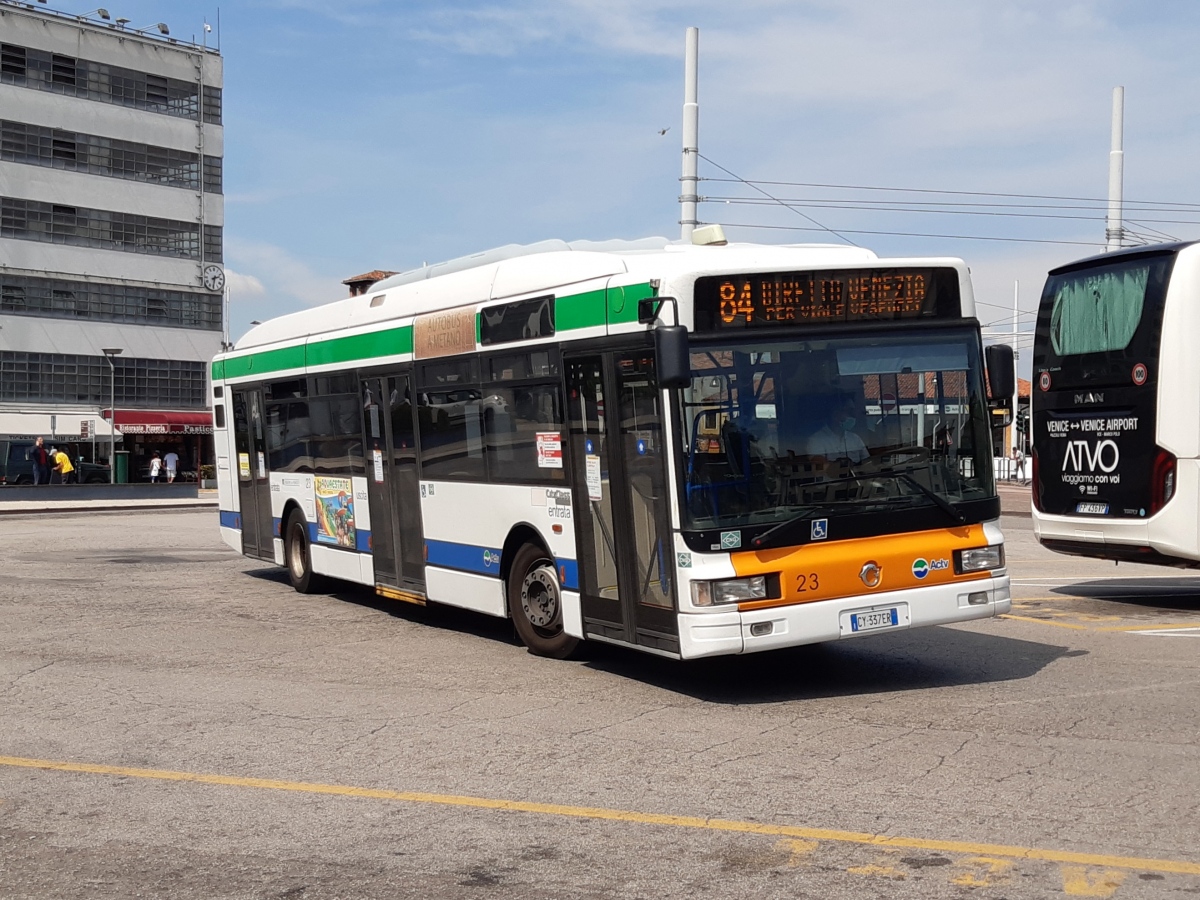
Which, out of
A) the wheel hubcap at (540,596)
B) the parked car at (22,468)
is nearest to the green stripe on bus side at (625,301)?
the wheel hubcap at (540,596)

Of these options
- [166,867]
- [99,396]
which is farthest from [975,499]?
[99,396]

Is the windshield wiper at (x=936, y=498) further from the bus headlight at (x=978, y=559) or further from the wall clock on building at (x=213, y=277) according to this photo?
the wall clock on building at (x=213, y=277)

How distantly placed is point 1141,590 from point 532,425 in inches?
333

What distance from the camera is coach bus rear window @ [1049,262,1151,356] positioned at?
14.0 m

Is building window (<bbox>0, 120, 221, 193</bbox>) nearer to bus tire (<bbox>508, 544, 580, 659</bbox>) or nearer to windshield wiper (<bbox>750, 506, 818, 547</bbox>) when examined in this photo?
bus tire (<bbox>508, 544, 580, 659</bbox>)

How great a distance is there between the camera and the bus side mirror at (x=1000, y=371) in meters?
9.70

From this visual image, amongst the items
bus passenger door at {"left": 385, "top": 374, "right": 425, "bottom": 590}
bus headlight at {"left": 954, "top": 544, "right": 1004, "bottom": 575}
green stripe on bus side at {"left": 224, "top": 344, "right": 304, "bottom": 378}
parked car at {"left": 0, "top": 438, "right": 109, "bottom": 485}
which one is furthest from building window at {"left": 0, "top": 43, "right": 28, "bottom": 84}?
bus headlight at {"left": 954, "top": 544, "right": 1004, "bottom": 575}

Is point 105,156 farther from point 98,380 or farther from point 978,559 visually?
point 978,559

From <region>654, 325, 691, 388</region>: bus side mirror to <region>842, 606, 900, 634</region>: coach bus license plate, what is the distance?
1.92 metres

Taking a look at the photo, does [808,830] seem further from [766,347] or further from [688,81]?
[688,81]

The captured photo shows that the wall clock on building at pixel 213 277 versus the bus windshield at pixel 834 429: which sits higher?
the wall clock on building at pixel 213 277

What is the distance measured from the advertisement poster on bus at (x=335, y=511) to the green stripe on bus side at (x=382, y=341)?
122cm

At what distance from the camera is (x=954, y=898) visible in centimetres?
502

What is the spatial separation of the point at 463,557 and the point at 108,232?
6021 cm
